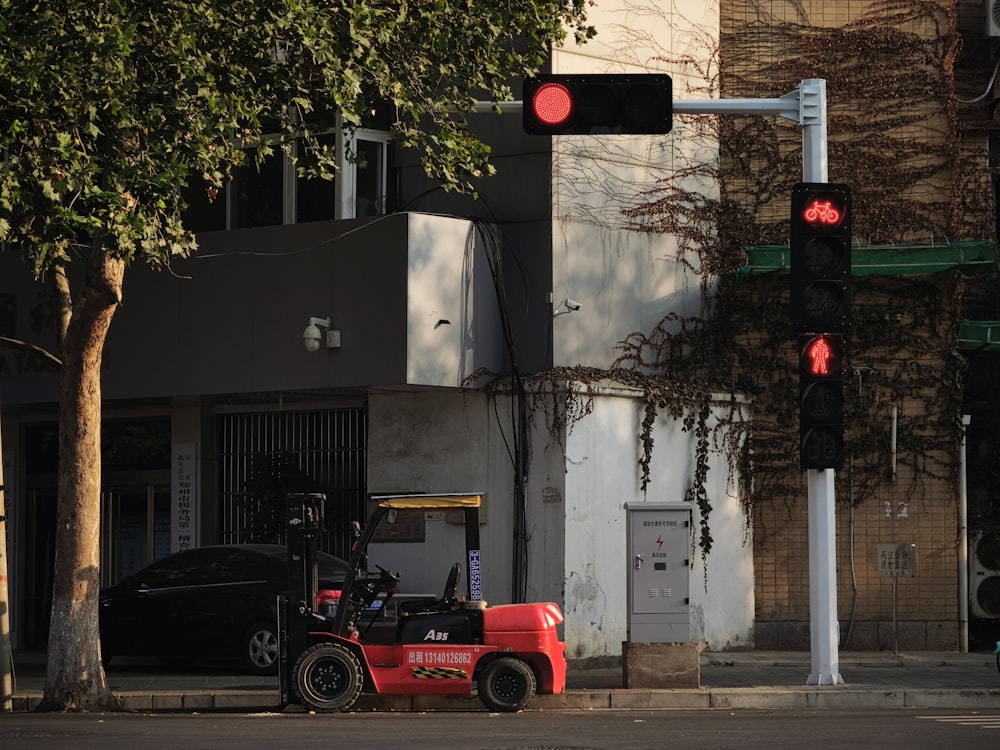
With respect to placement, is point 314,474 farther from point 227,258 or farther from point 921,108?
point 921,108

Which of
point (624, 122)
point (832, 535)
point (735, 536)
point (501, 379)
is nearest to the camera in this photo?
point (624, 122)

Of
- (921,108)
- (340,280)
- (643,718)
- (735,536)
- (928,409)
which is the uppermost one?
(921,108)

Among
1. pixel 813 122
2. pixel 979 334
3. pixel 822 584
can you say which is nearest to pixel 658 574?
pixel 822 584

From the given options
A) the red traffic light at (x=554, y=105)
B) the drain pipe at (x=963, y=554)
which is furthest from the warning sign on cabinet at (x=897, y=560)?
the red traffic light at (x=554, y=105)

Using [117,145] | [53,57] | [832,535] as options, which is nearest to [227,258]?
[117,145]

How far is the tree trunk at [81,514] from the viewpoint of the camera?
1580 centimetres

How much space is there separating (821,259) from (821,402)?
1413 mm

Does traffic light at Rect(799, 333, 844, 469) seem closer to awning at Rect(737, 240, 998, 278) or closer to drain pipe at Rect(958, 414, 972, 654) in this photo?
awning at Rect(737, 240, 998, 278)

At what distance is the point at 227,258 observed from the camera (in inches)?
800

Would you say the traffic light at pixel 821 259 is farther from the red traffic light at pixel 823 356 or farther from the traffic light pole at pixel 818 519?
the traffic light pole at pixel 818 519

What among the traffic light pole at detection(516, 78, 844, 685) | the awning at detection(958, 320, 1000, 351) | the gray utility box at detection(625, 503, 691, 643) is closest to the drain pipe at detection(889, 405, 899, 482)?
the awning at detection(958, 320, 1000, 351)

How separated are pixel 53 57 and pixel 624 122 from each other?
4776mm

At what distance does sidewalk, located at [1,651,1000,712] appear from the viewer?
15930 mm

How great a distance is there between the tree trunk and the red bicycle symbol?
681cm
